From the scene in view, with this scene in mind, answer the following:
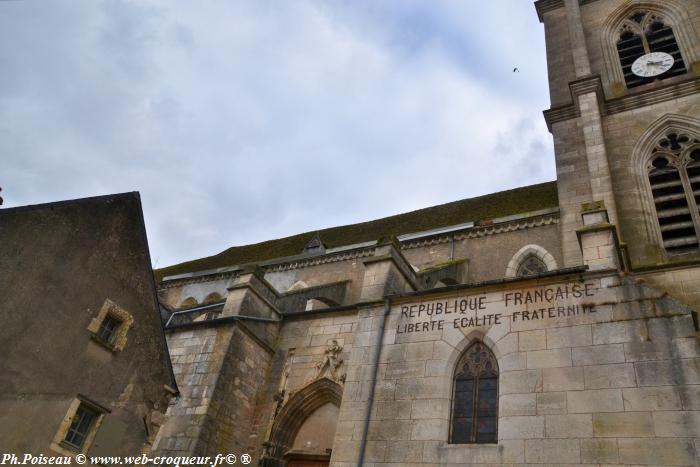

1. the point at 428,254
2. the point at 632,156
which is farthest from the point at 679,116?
the point at 428,254

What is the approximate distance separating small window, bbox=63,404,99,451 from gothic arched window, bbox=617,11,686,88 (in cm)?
1584

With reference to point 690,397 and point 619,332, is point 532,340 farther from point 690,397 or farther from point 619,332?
point 690,397

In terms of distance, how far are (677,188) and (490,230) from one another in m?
4.90

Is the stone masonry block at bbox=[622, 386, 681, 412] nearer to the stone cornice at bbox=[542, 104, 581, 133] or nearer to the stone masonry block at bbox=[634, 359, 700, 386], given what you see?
the stone masonry block at bbox=[634, 359, 700, 386]

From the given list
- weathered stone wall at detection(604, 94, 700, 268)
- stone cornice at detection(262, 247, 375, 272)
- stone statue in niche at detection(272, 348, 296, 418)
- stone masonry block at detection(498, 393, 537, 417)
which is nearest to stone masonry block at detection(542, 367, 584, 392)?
stone masonry block at detection(498, 393, 537, 417)

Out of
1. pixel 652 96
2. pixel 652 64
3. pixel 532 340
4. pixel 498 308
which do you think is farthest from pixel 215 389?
pixel 652 64

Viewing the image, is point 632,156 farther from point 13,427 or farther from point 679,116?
point 13,427

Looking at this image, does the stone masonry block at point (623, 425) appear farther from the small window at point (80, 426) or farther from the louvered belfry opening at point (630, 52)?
the louvered belfry opening at point (630, 52)

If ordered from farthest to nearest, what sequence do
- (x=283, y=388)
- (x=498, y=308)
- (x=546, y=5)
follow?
1. (x=546, y=5)
2. (x=283, y=388)
3. (x=498, y=308)

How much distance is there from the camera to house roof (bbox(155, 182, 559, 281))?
18.7 metres

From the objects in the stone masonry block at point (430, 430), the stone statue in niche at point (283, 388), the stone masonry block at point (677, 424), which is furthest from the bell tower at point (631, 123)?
the stone statue in niche at point (283, 388)

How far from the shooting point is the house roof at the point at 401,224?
61.4 feet

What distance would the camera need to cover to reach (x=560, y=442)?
744 cm

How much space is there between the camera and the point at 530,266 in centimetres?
1512
